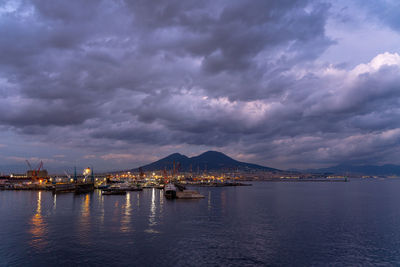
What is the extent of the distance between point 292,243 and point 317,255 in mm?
5000

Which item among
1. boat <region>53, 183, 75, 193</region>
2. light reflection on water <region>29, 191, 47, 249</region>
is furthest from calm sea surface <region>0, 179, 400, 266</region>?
boat <region>53, 183, 75, 193</region>

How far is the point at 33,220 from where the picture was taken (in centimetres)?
5178

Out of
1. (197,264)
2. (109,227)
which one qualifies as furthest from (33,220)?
(197,264)

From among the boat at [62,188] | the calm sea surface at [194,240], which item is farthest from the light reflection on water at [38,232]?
the boat at [62,188]

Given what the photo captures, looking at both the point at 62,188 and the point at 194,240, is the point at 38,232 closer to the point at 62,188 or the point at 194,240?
the point at 194,240

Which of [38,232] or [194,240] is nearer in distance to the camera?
[194,240]

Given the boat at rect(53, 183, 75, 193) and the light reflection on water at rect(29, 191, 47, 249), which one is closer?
the light reflection on water at rect(29, 191, 47, 249)

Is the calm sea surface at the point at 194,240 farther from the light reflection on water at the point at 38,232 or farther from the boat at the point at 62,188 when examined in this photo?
the boat at the point at 62,188

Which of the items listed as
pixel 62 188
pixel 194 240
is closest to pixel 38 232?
pixel 194 240

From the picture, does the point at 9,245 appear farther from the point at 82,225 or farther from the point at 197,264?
the point at 197,264

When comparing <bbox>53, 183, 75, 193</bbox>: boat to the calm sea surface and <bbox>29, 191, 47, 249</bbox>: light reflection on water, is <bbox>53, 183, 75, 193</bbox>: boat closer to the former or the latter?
the calm sea surface

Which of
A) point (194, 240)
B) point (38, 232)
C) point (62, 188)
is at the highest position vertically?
point (38, 232)

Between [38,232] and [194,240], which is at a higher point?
[38,232]

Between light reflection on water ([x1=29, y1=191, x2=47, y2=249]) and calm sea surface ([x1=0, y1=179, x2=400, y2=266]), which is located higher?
light reflection on water ([x1=29, y1=191, x2=47, y2=249])
